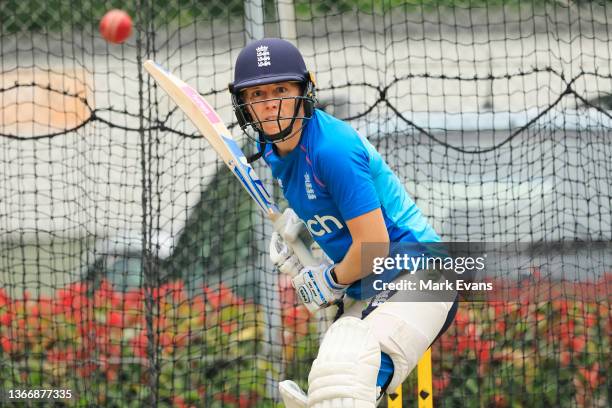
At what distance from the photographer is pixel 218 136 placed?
479cm

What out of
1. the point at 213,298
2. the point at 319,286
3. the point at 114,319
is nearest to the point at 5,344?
the point at 114,319

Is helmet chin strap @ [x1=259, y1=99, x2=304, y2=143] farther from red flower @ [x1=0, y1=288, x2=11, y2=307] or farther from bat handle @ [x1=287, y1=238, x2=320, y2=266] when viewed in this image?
red flower @ [x1=0, y1=288, x2=11, y2=307]

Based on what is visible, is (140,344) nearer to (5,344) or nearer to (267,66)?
(5,344)

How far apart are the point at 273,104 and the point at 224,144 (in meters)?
0.72

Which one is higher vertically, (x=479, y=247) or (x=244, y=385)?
(x=479, y=247)

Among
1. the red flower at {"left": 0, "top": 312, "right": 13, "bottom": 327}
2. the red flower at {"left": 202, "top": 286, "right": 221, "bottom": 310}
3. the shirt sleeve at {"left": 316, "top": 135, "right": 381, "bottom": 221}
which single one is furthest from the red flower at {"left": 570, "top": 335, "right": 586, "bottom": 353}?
the red flower at {"left": 0, "top": 312, "right": 13, "bottom": 327}

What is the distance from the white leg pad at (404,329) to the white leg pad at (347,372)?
8 cm

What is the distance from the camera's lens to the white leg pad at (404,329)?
4008 millimetres

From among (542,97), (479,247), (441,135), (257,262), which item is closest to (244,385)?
(257,262)

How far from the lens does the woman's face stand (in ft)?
13.3

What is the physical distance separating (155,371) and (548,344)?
206 cm

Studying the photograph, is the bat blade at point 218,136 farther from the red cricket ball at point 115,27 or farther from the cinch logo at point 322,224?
the red cricket ball at point 115,27

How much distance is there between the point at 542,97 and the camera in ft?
33.1

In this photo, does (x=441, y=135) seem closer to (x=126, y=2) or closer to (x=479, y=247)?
(x=479, y=247)
